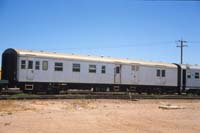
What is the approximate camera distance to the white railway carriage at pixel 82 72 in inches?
1045

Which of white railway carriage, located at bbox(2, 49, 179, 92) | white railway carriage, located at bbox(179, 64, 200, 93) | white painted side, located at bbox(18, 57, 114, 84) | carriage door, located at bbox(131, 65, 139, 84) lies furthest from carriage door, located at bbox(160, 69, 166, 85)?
white painted side, located at bbox(18, 57, 114, 84)

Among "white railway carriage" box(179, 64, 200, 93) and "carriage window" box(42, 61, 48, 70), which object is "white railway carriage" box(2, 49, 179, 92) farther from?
"white railway carriage" box(179, 64, 200, 93)

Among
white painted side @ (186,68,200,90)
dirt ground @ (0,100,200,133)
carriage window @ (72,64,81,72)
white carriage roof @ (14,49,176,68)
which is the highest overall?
white carriage roof @ (14,49,176,68)

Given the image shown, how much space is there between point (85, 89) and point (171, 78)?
33.0 feet

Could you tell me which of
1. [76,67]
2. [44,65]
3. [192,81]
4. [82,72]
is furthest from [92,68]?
[192,81]

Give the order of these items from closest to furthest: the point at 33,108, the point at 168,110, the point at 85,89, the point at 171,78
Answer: the point at 33,108 < the point at 168,110 < the point at 85,89 < the point at 171,78

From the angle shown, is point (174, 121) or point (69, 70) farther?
point (69, 70)

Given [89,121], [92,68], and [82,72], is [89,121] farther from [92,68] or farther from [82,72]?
[92,68]

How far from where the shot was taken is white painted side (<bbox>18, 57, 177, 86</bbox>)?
26.8m

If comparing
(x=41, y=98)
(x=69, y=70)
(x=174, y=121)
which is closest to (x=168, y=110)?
(x=174, y=121)

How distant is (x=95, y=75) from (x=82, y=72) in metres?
1.33

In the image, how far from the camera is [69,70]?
28.6 m

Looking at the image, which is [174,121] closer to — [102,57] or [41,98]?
[41,98]

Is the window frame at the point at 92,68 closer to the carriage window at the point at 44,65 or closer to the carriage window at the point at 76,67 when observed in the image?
the carriage window at the point at 76,67
